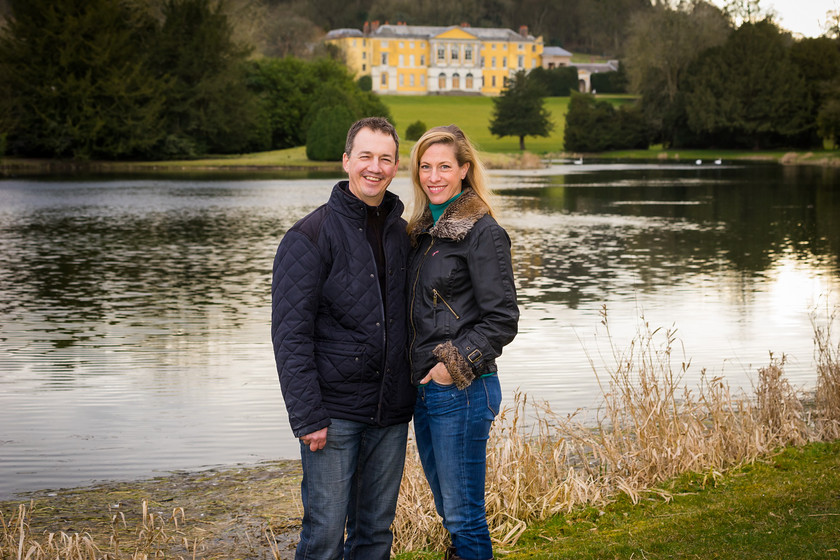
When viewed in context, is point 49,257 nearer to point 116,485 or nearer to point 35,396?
point 35,396

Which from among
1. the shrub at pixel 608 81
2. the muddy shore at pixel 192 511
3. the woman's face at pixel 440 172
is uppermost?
the shrub at pixel 608 81

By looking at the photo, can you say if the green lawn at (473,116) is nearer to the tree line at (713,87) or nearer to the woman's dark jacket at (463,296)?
the tree line at (713,87)

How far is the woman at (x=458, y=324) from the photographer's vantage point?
416 cm

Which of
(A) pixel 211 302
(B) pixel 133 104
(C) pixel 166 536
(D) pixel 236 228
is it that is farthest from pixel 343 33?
(C) pixel 166 536

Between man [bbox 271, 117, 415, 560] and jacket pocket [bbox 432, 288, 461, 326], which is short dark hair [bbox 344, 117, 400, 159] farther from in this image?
jacket pocket [bbox 432, 288, 461, 326]

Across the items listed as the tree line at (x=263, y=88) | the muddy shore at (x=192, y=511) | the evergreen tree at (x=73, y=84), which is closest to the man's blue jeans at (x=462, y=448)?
the muddy shore at (x=192, y=511)

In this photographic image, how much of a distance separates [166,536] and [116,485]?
1598 mm

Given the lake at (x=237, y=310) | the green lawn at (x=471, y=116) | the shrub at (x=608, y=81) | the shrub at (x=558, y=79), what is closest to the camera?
the lake at (x=237, y=310)

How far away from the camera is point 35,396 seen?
9.23m

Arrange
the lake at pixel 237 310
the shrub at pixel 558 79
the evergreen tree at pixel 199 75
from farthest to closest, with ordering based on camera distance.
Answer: the shrub at pixel 558 79, the evergreen tree at pixel 199 75, the lake at pixel 237 310

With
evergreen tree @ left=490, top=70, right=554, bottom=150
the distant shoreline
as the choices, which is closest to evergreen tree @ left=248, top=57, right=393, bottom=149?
the distant shoreline

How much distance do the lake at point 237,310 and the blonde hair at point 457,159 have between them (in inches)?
145

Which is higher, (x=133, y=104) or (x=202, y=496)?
(x=133, y=104)

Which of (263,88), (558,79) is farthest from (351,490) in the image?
(558,79)
